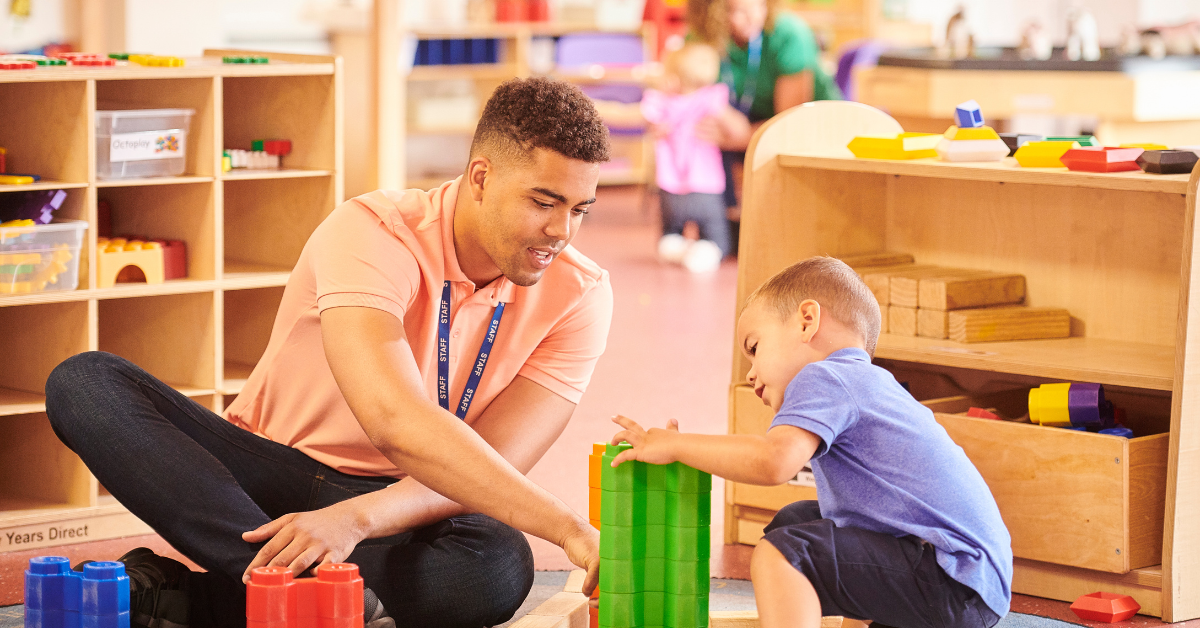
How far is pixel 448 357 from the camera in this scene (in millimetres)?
2176

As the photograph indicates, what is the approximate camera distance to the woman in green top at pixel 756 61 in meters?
6.71

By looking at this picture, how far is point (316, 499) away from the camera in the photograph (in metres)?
2.17

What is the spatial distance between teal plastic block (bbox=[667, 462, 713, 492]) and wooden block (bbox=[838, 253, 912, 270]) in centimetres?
123

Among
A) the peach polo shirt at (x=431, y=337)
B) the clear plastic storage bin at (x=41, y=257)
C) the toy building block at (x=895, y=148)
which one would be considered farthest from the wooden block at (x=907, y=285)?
the clear plastic storage bin at (x=41, y=257)

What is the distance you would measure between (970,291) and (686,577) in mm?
1252

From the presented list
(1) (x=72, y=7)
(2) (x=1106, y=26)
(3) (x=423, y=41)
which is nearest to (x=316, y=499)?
(1) (x=72, y=7)

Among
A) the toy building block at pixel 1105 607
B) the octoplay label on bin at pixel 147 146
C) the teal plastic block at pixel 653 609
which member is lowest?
the toy building block at pixel 1105 607

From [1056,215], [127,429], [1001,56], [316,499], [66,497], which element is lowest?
[66,497]

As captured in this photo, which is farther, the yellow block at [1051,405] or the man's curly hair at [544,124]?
the yellow block at [1051,405]

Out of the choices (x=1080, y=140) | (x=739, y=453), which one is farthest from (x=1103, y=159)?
(x=739, y=453)

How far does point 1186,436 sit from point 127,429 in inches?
68.6

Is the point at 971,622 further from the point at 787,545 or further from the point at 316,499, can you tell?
the point at 316,499

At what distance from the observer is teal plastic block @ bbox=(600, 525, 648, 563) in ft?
6.12

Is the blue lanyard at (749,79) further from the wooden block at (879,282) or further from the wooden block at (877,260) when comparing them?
the wooden block at (879,282)
